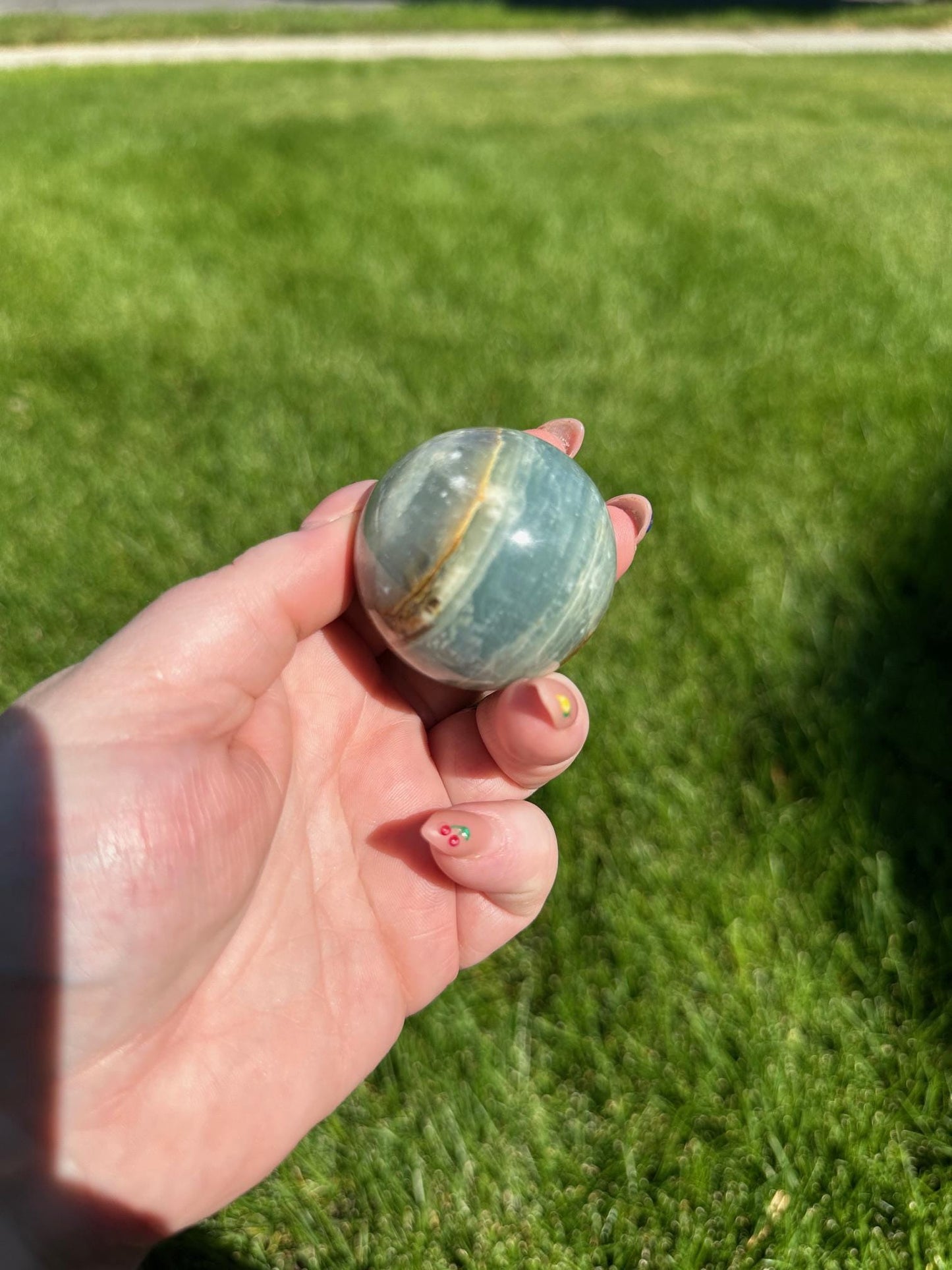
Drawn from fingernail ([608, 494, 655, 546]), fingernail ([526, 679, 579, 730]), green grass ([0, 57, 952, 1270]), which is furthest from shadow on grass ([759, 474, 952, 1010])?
fingernail ([526, 679, 579, 730])

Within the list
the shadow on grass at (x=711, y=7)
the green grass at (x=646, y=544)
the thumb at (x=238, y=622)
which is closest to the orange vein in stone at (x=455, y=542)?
the thumb at (x=238, y=622)

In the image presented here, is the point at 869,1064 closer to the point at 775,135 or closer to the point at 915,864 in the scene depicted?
the point at 915,864

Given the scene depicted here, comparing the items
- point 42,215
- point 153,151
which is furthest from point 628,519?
point 153,151

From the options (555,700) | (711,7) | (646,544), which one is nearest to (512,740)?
(555,700)

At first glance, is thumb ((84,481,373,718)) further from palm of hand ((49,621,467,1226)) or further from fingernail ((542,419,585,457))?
fingernail ((542,419,585,457))

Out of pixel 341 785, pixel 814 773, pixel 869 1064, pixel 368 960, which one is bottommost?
pixel 869 1064

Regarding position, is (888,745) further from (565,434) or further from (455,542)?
(455,542)
